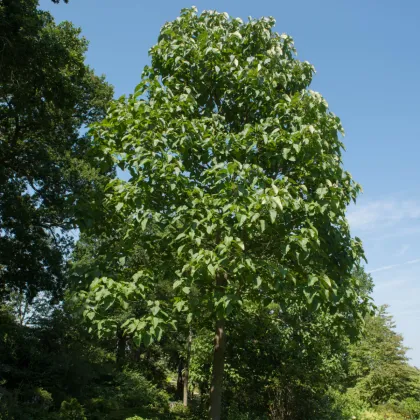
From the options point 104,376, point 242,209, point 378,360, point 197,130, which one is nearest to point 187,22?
point 197,130

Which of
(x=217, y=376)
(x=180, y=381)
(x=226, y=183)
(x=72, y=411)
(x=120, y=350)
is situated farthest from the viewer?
(x=180, y=381)

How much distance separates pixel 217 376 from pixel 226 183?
385 cm

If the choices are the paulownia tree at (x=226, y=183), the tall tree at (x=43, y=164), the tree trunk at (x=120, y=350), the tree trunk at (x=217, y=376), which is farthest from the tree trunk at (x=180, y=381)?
the paulownia tree at (x=226, y=183)

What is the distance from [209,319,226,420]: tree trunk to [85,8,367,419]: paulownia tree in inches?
0.8

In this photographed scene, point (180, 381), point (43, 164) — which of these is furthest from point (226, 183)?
point (180, 381)

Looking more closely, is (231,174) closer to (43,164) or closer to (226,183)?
(226,183)

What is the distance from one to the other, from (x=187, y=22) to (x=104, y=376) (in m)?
18.8

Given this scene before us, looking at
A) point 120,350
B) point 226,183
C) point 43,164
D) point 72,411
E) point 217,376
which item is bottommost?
point 72,411

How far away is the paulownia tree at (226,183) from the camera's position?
223 inches

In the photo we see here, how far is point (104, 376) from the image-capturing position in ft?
68.6

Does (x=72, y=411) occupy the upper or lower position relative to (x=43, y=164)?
lower

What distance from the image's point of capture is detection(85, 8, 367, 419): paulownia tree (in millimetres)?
5672

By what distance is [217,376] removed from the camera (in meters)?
7.36

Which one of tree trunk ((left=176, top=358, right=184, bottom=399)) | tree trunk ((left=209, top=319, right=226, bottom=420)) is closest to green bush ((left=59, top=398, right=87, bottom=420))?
tree trunk ((left=209, top=319, right=226, bottom=420))
